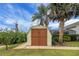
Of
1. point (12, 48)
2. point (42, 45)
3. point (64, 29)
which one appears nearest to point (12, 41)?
point (12, 48)

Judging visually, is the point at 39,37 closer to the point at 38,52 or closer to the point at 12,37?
the point at 38,52

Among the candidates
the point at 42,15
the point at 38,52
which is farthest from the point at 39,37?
the point at 42,15

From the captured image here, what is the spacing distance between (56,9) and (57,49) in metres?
0.89

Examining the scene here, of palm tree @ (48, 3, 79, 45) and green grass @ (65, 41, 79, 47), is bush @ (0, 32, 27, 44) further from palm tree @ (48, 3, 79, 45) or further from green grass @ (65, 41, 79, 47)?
green grass @ (65, 41, 79, 47)

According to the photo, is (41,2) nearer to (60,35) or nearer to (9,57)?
(60,35)

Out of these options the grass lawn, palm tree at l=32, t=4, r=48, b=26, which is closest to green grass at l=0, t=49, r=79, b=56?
the grass lawn

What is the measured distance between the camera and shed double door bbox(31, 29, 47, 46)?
7.65m

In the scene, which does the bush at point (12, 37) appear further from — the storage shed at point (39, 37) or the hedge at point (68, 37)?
the hedge at point (68, 37)

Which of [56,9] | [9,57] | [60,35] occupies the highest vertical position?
[56,9]

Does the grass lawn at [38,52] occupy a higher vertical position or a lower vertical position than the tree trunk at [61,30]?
lower

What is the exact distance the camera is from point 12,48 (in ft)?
25.2

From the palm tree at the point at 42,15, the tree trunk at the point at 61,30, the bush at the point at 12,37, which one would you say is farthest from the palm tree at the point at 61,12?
the bush at the point at 12,37

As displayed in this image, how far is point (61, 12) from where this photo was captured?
7.61m

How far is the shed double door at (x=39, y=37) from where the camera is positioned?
765cm
